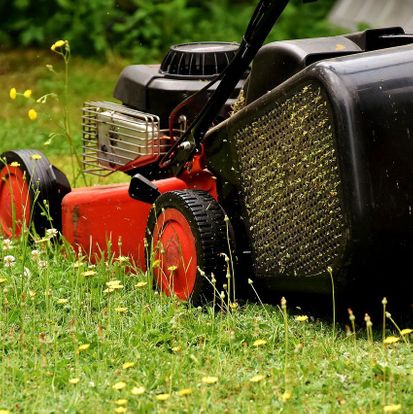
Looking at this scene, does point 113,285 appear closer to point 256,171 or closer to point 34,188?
point 256,171

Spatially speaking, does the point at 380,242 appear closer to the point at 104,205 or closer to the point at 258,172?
the point at 258,172

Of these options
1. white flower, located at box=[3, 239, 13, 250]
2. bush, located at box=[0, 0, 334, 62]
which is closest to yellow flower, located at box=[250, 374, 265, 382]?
white flower, located at box=[3, 239, 13, 250]

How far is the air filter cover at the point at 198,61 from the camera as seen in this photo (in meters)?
3.72

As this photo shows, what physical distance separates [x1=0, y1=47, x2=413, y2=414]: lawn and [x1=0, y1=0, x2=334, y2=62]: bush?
3.64m

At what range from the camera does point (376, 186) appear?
277 cm

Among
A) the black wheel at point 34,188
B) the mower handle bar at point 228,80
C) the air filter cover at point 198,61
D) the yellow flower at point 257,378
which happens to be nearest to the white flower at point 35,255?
the black wheel at point 34,188

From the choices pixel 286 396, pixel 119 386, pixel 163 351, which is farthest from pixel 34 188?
pixel 286 396

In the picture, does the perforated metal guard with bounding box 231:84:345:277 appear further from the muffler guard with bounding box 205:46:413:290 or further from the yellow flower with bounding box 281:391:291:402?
the yellow flower with bounding box 281:391:291:402

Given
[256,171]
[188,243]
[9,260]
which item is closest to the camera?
[256,171]

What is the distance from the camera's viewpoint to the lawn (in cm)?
252

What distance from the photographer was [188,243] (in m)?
Result: 3.21

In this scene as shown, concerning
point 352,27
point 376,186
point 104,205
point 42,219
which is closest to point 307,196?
point 376,186

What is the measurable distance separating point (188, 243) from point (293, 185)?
406 mm

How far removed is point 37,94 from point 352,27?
1947mm
